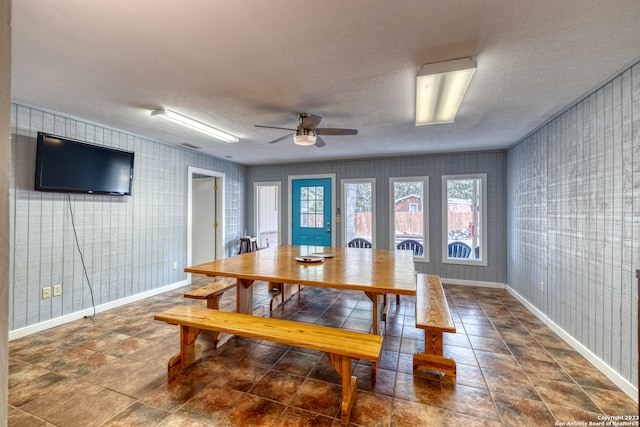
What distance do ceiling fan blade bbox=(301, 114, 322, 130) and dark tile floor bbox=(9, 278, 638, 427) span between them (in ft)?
6.94

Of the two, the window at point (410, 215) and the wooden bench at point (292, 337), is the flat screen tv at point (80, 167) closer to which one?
the wooden bench at point (292, 337)

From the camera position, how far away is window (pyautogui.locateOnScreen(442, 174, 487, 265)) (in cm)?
471

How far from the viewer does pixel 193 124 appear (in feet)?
10.4

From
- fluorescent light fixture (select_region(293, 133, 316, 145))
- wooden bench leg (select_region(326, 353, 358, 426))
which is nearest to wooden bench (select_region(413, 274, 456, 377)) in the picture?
wooden bench leg (select_region(326, 353, 358, 426))

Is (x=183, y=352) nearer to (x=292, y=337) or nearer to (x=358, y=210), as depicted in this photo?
(x=292, y=337)

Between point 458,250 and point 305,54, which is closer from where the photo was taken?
point 305,54

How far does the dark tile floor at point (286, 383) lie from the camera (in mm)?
1714

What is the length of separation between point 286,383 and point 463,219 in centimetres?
405

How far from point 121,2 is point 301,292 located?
3.75 m

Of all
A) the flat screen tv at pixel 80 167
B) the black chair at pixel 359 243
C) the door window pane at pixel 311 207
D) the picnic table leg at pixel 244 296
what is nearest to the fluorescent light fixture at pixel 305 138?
the picnic table leg at pixel 244 296

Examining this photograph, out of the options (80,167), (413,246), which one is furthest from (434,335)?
(80,167)

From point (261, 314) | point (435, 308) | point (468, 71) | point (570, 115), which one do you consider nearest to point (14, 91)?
point (261, 314)

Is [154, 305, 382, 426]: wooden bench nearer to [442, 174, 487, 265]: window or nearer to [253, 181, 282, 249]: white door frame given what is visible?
[442, 174, 487, 265]: window

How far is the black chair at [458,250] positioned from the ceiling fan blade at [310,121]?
11.3ft
